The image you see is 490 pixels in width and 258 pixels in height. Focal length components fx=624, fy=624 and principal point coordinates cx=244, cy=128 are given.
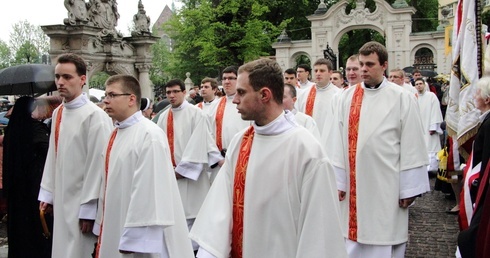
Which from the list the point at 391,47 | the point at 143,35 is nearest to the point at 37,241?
the point at 143,35

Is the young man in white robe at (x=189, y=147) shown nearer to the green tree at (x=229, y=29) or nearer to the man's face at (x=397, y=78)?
the man's face at (x=397, y=78)

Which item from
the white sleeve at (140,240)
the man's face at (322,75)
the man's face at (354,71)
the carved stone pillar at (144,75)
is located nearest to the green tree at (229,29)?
the carved stone pillar at (144,75)

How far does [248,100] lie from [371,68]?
2.68 meters

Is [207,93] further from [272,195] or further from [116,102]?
[272,195]

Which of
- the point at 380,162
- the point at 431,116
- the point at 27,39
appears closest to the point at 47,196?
the point at 380,162

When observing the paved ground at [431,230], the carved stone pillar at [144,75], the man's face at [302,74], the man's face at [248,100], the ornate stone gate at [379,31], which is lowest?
the paved ground at [431,230]

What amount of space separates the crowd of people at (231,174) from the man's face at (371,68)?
12 mm

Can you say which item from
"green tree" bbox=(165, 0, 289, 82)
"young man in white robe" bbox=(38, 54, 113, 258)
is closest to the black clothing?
"young man in white robe" bbox=(38, 54, 113, 258)

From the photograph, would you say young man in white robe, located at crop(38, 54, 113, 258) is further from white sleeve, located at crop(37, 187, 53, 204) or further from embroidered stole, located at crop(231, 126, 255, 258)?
embroidered stole, located at crop(231, 126, 255, 258)

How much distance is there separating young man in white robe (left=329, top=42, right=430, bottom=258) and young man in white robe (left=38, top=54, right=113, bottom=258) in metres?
2.38

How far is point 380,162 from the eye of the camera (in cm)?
605

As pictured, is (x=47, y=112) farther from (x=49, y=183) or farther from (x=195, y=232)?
(x=195, y=232)

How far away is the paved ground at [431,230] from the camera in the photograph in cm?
767

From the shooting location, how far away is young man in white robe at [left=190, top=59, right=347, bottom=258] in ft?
11.9
